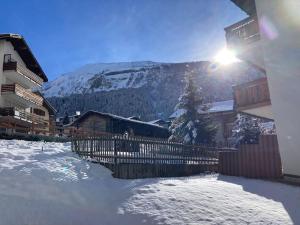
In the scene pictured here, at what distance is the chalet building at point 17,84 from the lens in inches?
1355

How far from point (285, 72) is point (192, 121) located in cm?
2389

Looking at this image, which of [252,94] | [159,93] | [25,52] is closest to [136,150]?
[252,94]

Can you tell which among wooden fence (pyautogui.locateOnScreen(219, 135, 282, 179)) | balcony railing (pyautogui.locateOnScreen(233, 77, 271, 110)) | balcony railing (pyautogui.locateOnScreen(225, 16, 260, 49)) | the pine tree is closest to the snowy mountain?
the pine tree

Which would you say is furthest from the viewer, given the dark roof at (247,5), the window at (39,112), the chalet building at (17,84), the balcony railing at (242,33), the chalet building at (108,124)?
the chalet building at (108,124)

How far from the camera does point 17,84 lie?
35.7m

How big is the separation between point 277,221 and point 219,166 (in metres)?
9.14

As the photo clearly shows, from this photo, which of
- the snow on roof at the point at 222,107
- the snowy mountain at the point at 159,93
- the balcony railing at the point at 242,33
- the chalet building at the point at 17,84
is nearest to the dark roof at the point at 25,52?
the chalet building at the point at 17,84

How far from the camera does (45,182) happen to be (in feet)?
34.7

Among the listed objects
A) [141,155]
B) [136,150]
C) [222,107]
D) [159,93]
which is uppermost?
[159,93]

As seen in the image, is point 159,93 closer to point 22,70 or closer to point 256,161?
point 22,70

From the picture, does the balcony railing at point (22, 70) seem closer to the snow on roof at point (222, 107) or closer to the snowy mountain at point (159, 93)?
the snow on roof at point (222, 107)

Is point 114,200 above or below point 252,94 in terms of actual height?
below

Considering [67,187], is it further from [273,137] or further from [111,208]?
[273,137]

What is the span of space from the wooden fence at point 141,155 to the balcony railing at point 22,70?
2295 centimetres
